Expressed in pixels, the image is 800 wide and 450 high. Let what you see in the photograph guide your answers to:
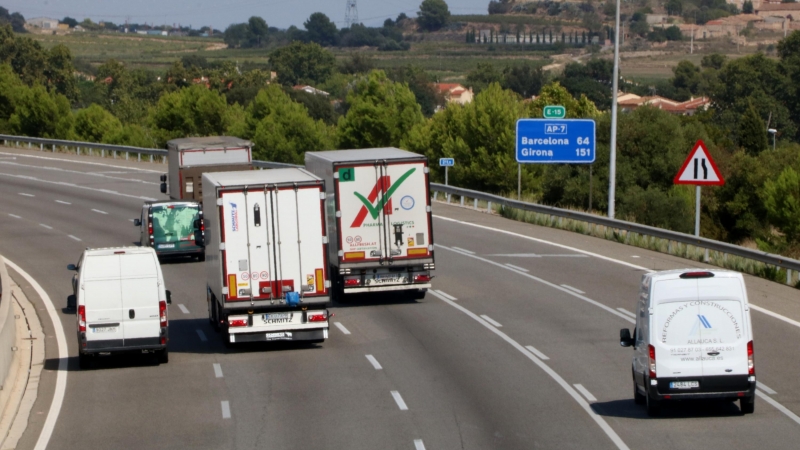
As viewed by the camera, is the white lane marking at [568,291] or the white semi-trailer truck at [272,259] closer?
the white semi-trailer truck at [272,259]

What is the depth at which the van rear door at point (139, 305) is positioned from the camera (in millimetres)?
18531

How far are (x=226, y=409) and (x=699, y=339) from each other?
656 cm

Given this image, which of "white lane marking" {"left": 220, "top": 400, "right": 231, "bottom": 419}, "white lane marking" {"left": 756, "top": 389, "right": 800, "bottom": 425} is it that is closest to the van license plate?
"white lane marking" {"left": 756, "top": 389, "right": 800, "bottom": 425}

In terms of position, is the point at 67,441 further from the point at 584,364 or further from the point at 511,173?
the point at 511,173

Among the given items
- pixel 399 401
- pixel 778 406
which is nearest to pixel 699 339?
pixel 778 406

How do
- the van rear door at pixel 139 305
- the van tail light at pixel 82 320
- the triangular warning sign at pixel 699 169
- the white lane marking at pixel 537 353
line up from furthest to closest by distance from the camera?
the triangular warning sign at pixel 699 169, the white lane marking at pixel 537 353, the van rear door at pixel 139 305, the van tail light at pixel 82 320

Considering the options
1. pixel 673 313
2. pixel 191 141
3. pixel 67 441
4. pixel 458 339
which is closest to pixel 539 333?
pixel 458 339

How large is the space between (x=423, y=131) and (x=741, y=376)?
187 ft

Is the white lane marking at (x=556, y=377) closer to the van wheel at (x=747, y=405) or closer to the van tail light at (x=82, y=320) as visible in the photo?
the van wheel at (x=747, y=405)

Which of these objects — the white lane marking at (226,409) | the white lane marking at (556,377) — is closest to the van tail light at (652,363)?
the white lane marking at (556,377)

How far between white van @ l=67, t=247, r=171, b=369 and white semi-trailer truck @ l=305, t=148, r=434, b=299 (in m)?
5.98

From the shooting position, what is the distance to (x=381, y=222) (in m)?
24.0

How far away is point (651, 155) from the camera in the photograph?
54.2 metres

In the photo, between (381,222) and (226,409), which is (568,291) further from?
(226,409)
